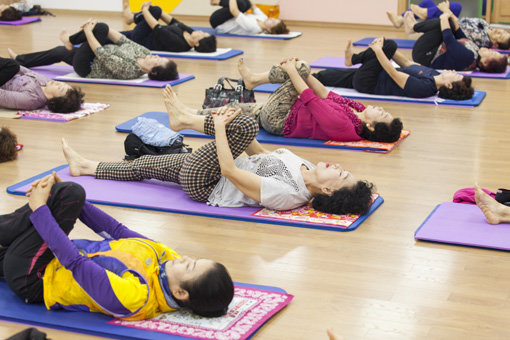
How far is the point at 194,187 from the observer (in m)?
3.47

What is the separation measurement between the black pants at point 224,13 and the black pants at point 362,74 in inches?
123

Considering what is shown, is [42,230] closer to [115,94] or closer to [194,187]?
[194,187]

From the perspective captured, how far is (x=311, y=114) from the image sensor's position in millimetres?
4488

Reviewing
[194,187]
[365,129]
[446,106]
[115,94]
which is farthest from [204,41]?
[194,187]

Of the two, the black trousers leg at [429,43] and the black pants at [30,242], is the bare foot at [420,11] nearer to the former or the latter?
the black trousers leg at [429,43]

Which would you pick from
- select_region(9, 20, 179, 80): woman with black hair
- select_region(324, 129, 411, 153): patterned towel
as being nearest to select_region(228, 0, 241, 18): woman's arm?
select_region(9, 20, 179, 80): woman with black hair

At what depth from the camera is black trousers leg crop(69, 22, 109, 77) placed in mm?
6234

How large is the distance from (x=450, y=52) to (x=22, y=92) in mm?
3840

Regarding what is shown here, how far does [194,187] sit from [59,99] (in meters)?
2.14

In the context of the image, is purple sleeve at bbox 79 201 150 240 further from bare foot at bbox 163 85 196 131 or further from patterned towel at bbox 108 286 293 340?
bare foot at bbox 163 85 196 131

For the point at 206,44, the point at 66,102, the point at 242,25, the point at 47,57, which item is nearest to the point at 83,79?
the point at 47,57

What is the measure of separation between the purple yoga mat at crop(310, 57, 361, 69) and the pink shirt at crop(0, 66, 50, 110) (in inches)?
115

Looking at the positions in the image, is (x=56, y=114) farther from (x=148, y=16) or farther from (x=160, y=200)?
(x=148, y=16)

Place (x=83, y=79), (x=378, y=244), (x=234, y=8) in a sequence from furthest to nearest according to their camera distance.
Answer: (x=234, y=8), (x=83, y=79), (x=378, y=244)
